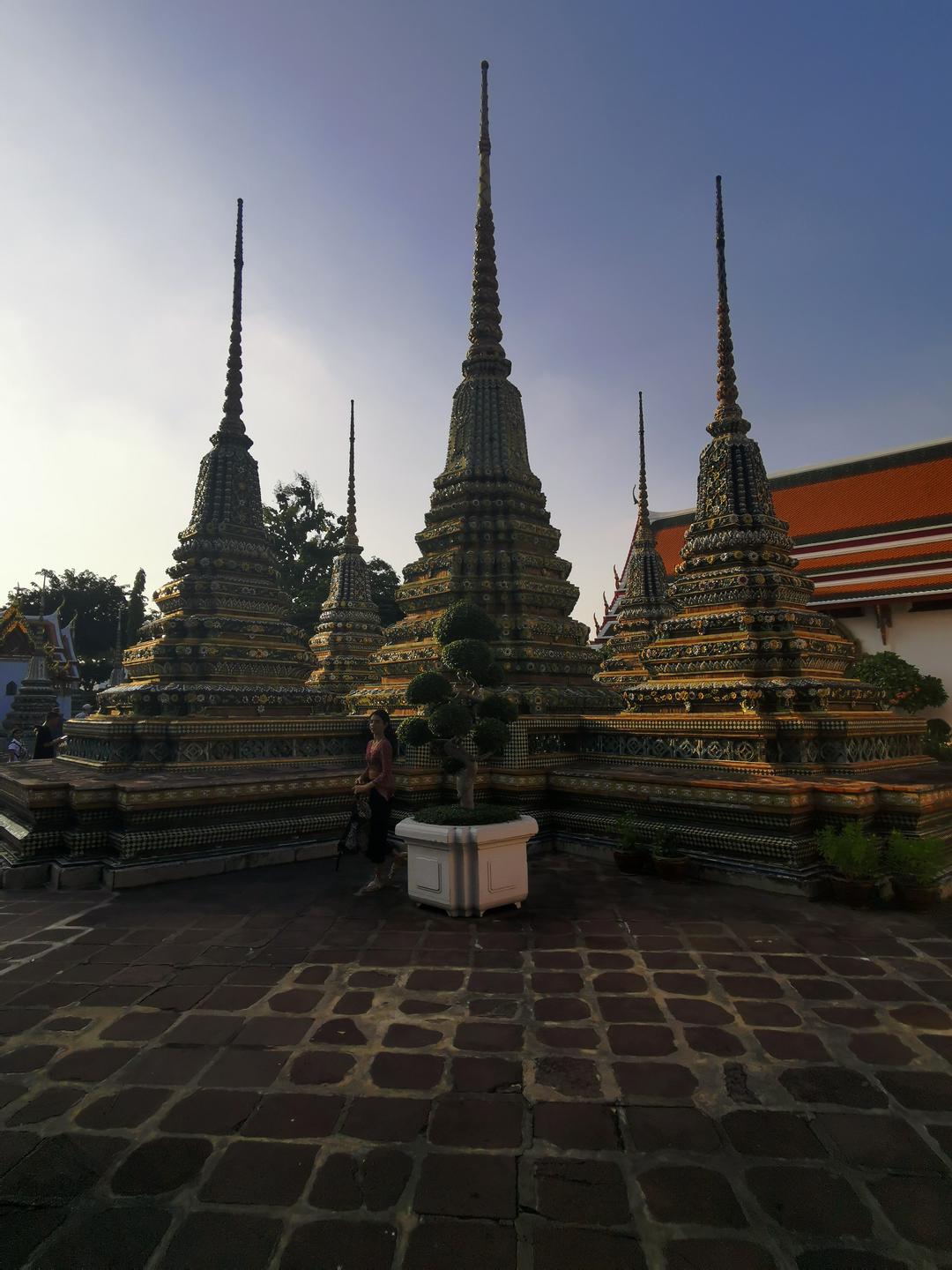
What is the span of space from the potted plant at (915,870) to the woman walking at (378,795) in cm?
452

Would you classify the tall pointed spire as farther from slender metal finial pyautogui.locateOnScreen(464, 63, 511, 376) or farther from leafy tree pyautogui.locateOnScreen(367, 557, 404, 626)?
leafy tree pyautogui.locateOnScreen(367, 557, 404, 626)

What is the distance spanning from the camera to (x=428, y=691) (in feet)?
22.8

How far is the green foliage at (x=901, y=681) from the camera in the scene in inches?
835

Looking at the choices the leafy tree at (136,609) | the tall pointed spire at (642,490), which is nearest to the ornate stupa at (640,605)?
the tall pointed spire at (642,490)

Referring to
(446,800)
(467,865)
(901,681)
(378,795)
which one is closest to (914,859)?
(467,865)

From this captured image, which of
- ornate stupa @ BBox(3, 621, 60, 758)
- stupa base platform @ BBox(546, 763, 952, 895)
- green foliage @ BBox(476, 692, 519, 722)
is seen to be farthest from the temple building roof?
ornate stupa @ BBox(3, 621, 60, 758)

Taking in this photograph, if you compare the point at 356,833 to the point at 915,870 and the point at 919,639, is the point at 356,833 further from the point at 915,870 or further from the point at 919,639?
the point at 919,639

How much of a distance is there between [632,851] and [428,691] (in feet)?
8.99

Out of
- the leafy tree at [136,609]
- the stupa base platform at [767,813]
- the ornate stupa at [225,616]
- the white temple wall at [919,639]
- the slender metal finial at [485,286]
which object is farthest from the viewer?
the leafy tree at [136,609]

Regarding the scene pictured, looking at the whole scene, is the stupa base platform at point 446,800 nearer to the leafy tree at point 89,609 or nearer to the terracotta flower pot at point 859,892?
the terracotta flower pot at point 859,892

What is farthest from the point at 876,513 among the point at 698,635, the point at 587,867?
the point at 587,867

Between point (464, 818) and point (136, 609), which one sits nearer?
point (464, 818)

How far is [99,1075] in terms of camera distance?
3281 millimetres

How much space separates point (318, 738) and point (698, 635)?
18.3 feet
